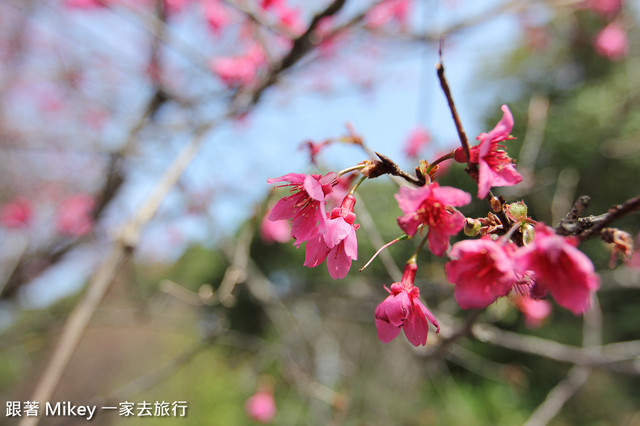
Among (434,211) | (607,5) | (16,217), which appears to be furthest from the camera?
(607,5)

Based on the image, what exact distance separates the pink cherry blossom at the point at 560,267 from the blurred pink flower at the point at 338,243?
0.90 ft

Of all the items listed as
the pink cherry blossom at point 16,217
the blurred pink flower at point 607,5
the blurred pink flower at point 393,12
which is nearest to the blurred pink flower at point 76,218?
the pink cherry blossom at point 16,217

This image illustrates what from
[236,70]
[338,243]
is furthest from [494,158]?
[236,70]

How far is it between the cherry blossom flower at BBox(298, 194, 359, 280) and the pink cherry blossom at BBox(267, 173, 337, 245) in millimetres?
21

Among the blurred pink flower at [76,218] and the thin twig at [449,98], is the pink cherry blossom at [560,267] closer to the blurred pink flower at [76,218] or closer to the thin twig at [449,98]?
the thin twig at [449,98]

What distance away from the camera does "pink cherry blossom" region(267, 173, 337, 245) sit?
25.9 inches

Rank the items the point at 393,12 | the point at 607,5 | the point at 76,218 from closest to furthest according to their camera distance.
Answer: the point at 393,12
the point at 76,218
the point at 607,5

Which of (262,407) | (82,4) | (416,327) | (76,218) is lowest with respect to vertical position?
(262,407)

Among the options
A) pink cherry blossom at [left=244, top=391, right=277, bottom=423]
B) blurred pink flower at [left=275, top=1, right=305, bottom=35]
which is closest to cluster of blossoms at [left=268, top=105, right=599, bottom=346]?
blurred pink flower at [left=275, top=1, right=305, bottom=35]

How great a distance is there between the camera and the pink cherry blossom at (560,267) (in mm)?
485

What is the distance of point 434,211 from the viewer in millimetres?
627

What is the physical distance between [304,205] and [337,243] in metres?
0.16

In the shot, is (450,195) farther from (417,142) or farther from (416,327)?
(417,142)

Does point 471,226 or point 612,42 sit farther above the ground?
point 612,42
